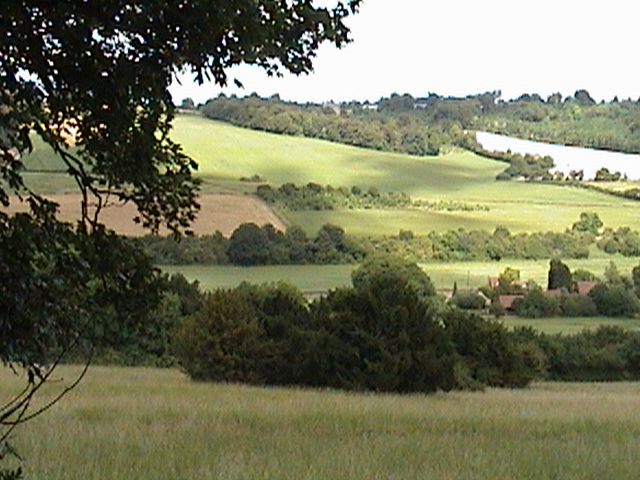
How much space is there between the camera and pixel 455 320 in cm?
3719

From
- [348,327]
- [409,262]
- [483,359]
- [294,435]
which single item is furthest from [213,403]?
[409,262]

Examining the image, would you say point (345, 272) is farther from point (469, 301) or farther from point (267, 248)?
point (469, 301)

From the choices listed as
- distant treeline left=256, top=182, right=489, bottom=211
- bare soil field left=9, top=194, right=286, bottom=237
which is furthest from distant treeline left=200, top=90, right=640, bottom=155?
bare soil field left=9, top=194, right=286, bottom=237

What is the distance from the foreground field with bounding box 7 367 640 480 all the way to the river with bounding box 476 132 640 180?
8489 centimetres

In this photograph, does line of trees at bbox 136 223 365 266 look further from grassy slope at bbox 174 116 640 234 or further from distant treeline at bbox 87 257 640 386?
distant treeline at bbox 87 257 640 386

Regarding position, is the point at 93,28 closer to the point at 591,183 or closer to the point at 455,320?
the point at 455,320

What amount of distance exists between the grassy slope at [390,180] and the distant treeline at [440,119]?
458 centimetres

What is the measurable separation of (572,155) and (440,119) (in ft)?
79.7

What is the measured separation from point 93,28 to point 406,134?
104 metres

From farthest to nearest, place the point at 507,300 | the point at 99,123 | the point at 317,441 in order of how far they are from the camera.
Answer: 1. the point at 507,300
2. the point at 317,441
3. the point at 99,123

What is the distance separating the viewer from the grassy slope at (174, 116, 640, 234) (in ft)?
240

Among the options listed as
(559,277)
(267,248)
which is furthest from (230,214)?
(559,277)

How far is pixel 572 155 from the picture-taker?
108000mm

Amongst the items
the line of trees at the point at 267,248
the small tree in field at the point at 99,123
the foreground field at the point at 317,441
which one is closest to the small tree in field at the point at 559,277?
the line of trees at the point at 267,248
